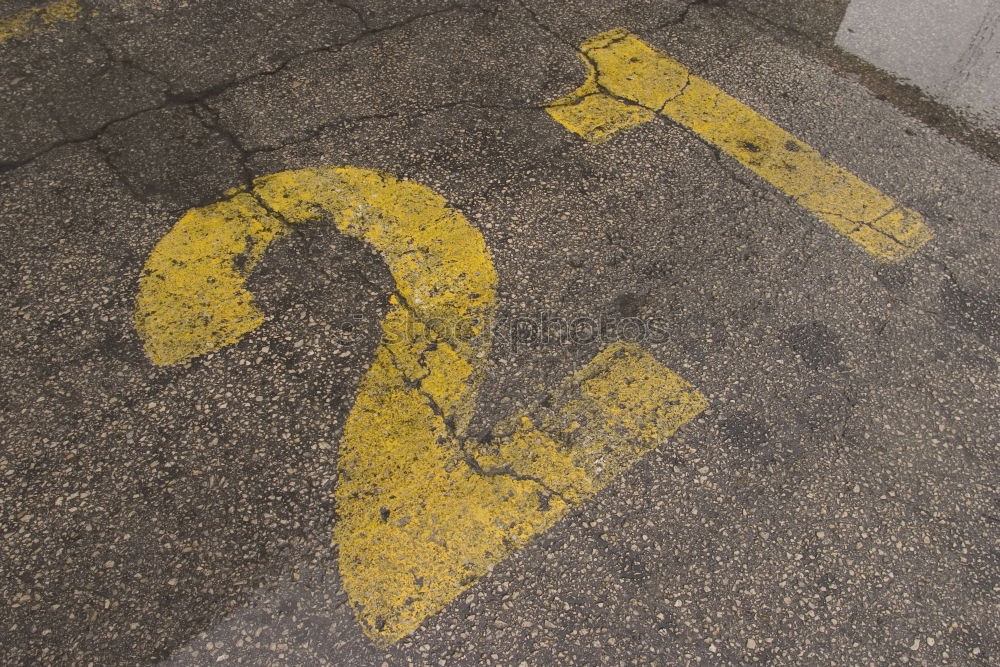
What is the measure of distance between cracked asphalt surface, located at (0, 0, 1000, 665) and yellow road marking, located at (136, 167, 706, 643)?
56mm

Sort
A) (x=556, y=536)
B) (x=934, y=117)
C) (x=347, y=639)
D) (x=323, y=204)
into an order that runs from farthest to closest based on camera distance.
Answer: (x=934, y=117) < (x=323, y=204) < (x=556, y=536) < (x=347, y=639)

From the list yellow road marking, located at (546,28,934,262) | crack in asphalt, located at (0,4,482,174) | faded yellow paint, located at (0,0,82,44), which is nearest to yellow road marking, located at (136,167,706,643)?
crack in asphalt, located at (0,4,482,174)

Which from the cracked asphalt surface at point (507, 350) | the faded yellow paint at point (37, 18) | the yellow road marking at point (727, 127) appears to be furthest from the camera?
the faded yellow paint at point (37, 18)

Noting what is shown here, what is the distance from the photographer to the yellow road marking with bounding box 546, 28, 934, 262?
284 cm

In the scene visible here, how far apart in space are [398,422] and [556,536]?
58 centimetres

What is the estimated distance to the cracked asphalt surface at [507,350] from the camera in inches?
75.2

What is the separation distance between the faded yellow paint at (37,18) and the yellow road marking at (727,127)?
2.34 m

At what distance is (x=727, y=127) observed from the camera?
3.15m

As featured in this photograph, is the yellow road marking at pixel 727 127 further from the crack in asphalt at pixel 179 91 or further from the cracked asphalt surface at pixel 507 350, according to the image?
the crack in asphalt at pixel 179 91

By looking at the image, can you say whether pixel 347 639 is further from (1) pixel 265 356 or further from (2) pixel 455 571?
(1) pixel 265 356

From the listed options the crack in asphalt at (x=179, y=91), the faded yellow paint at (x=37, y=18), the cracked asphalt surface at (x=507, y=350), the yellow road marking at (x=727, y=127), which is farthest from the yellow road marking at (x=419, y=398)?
the faded yellow paint at (x=37, y=18)

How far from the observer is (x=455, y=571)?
6.42 feet

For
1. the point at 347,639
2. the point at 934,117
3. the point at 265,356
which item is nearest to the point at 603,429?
the point at 347,639

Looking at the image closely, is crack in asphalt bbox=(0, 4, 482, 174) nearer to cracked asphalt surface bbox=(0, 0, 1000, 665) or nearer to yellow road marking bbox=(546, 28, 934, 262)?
cracked asphalt surface bbox=(0, 0, 1000, 665)
